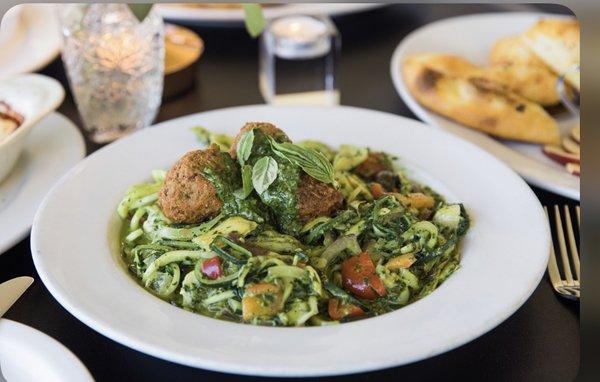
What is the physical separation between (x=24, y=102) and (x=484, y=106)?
2.33 metres

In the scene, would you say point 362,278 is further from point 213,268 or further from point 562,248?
point 562,248

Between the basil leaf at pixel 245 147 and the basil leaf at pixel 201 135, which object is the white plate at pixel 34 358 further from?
the basil leaf at pixel 201 135

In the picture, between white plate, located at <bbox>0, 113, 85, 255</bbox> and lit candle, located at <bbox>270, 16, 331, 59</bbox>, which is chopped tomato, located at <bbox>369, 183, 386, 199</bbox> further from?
lit candle, located at <bbox>270, 16, 331, 59</bbox>

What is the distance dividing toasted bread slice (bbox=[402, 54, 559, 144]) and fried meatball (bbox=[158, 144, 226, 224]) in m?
1.61

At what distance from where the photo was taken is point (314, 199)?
288 centimetres

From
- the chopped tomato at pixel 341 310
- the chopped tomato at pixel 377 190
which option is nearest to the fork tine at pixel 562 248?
the chopped tomato at pixel 377 190

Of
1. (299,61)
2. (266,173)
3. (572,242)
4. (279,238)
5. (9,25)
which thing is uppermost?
(266,173)

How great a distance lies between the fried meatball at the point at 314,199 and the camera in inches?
112

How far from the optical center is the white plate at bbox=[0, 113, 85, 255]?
10.3 feet

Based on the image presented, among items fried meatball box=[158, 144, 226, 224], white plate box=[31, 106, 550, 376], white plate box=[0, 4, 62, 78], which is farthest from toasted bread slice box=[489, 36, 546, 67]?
white plate box=[0, 4, 62, 78]

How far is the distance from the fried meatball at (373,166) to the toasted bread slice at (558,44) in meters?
1.38

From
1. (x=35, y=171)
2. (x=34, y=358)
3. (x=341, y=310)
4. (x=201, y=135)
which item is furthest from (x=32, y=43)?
(x=341, y=310)

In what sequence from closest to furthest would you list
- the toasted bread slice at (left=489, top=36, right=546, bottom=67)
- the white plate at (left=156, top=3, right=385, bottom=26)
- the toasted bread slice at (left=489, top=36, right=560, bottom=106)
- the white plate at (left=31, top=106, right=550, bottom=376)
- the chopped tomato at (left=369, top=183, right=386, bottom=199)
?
the white plate at (left=31, top=106, right=550, bottom=376)
the chopped tomato at (left=369, top=183, right=386, bottom=199)
the toasted bread slice at (left=489, top=36, right=560, bottom=106)
the toasted bread slice at (left=489, top=36, right=546, bottom=67)
the white plate at (left=156, top=3, right=385, bottom=26)

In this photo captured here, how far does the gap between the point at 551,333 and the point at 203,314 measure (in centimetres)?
127
